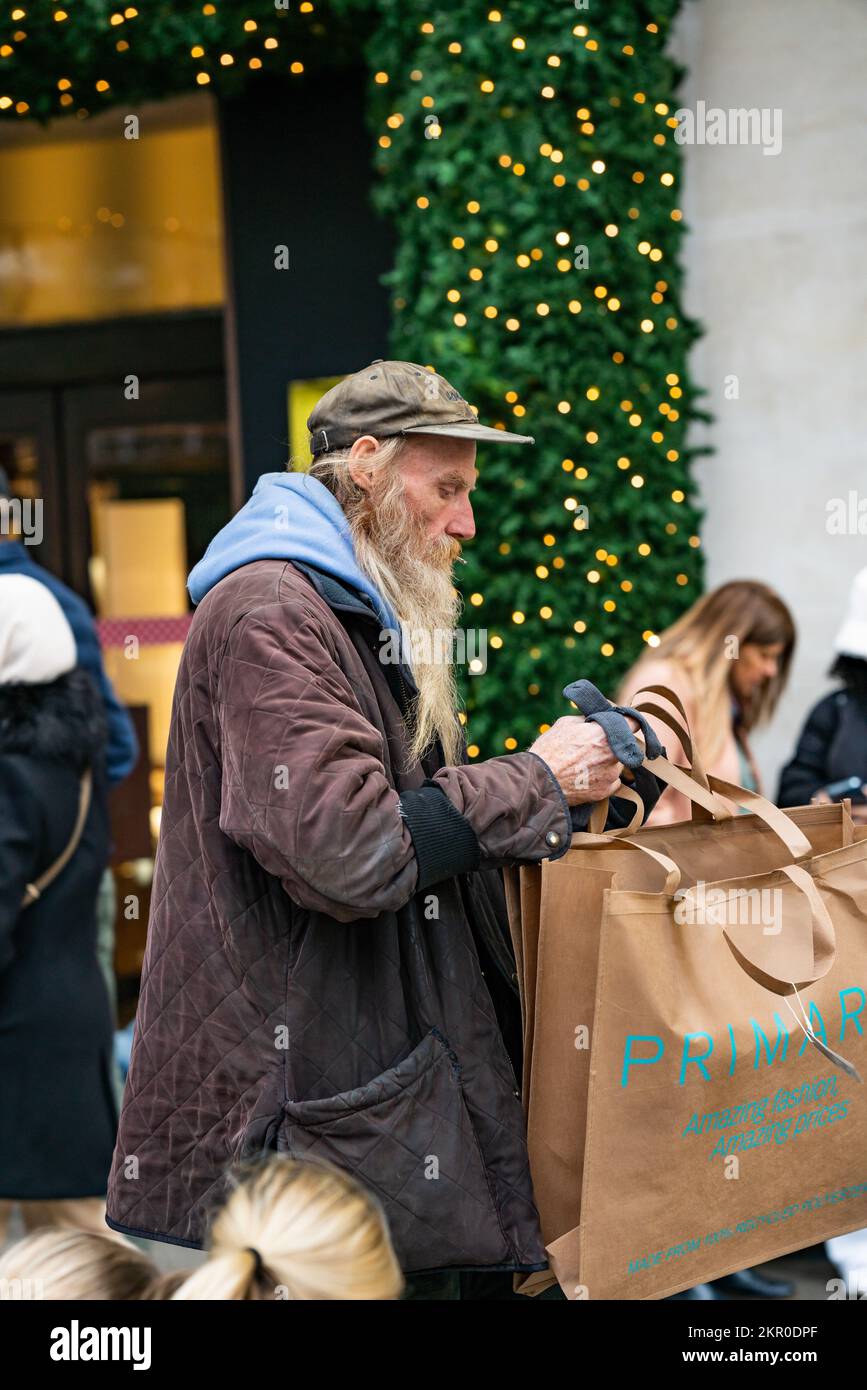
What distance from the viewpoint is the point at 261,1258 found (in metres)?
1.55

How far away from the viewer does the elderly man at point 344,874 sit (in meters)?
1.89

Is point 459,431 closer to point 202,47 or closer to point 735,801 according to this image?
point 735,801

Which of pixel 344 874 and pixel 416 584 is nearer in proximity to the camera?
pixel 344 874

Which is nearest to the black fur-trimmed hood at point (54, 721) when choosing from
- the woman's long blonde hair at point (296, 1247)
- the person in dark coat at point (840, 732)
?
the woman's long blonde hair at point (296, 1247)

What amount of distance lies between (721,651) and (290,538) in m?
2.38

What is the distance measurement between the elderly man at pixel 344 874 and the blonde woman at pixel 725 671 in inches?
79.5

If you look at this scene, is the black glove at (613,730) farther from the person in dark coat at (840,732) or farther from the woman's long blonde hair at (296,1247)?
the person in dark coat at (840,732)

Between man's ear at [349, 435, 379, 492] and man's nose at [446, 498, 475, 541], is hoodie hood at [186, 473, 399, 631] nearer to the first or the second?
man's ear at [349, 435, 379, 492]

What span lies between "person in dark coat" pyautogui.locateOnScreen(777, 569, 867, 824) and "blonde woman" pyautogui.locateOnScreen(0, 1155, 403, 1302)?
2983 mm

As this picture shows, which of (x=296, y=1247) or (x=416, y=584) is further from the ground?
(x=416, y=584)

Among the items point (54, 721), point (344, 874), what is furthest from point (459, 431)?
point (54, 721)

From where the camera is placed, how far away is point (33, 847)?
3.47 meters

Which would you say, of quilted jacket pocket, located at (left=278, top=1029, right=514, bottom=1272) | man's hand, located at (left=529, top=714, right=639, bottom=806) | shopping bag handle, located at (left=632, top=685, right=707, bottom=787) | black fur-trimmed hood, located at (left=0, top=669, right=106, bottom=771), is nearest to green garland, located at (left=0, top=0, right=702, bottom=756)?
black fur-trimmed hood, located at (left=0, top=669, right=106, bottom=771)
